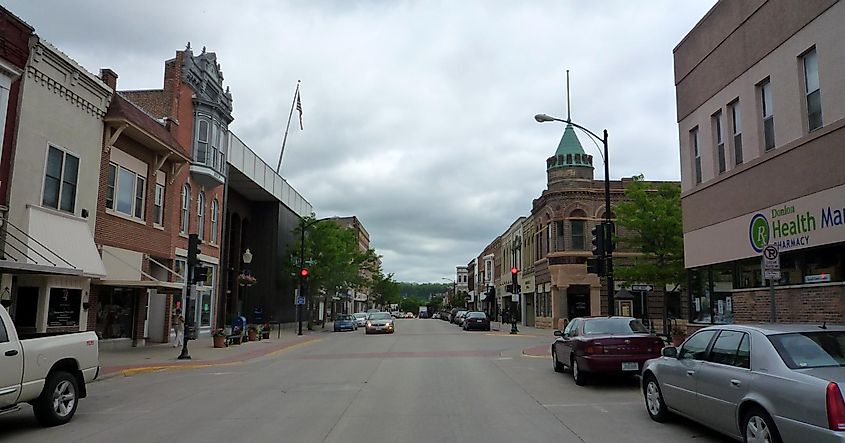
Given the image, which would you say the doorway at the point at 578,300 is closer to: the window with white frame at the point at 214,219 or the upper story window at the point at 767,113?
the window with white frame at the point at 214,219

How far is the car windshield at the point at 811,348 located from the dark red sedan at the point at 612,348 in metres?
6.31

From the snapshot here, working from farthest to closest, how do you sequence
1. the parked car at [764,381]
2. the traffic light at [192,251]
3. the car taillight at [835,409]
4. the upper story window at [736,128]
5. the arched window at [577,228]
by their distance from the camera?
the arched window at [577,228] < the traffic light at [192,251] < the upper story window at [736,128] < the parked car at [764,381] < the car taillight at [835,409]

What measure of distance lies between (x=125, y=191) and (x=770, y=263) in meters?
21.4

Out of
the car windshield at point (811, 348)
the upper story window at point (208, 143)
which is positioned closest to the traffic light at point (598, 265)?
the car windshield at point (811, 348)

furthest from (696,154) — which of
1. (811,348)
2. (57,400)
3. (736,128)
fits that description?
(57,400)

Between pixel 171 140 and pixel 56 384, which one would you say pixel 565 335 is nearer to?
pixel 56 384

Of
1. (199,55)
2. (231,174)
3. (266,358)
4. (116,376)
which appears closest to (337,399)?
(116,376)

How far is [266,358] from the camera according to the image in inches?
922

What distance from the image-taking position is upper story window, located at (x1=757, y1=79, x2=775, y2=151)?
54.6ft

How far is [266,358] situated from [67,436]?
47.0ft

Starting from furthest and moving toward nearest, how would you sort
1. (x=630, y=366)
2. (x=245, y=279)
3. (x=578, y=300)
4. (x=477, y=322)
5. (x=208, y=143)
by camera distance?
1. (x=578, y=300)
2. (x=477, y=322)
3. (x=245, y=279)
4. (x=208, y=143)
5. (x=630, y=366)

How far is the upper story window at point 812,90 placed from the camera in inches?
584

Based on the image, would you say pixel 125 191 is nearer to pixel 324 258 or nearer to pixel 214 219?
pixel 214 219

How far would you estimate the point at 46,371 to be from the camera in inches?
386
